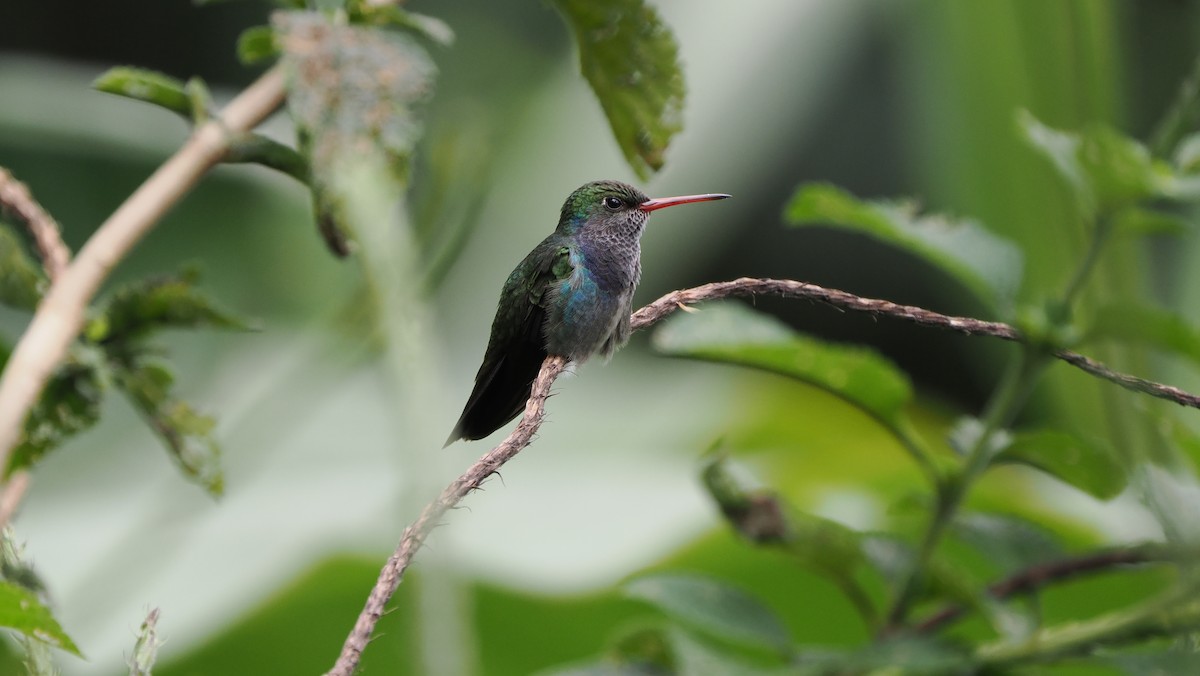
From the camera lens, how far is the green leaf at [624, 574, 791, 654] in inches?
27.8

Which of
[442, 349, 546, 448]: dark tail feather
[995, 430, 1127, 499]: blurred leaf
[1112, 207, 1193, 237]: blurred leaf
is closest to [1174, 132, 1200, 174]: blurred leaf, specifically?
[1112, 207, 1193, 237]: blurred leaf

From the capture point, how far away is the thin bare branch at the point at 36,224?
505 mm

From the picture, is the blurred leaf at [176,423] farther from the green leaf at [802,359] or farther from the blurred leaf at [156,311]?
the green leaf at [802,359]

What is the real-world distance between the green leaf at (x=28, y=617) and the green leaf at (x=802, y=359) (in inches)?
16.1

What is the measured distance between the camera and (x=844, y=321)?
11.8 feet

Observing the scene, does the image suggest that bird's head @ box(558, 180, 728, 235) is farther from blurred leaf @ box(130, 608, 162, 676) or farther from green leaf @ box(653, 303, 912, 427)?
blurred leaf @ box(130, 608, 162, 676)

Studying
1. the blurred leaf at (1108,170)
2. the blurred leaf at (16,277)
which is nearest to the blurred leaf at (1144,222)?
the blurred leaf at (1108,170)

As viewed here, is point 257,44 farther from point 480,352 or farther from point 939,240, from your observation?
point 480,352

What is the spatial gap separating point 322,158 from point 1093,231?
507mm

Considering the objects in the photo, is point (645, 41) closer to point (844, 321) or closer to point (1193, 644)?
point (1193, 644)

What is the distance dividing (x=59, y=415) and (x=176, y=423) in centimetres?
6

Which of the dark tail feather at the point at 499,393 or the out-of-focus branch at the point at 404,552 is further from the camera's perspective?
the dark tail feather at the point at 499,393

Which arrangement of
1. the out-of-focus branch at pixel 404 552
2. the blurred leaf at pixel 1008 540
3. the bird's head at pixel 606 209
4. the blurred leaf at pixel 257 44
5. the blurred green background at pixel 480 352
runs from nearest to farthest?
the out-of-focus branch at pixel 404 552 < the blurred leaf at pixel 257 44 < the bird's head at pixel 606 209 < the blurred leaf at pixel 1008 540 < the blurred green background at pixel 480 352

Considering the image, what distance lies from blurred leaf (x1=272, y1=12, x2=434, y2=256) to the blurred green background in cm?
9
